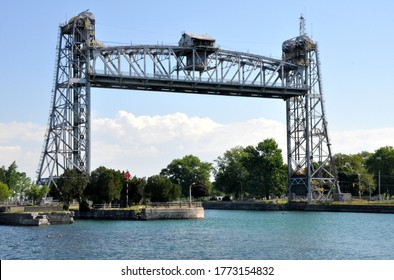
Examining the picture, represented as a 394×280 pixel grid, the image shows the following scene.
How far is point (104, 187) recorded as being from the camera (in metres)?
84.9

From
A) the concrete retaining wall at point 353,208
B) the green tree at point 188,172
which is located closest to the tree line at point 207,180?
the green tree at point 188,172

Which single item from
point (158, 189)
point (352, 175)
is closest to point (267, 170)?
point (352, 175)

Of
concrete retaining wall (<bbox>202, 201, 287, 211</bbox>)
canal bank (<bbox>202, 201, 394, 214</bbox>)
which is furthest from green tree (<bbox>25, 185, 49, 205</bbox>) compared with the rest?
concrete retaining wall (<bbox>202, 201, 287, 211</bbox>)

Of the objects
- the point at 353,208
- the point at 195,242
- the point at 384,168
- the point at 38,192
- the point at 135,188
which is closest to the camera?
the point at 195,242

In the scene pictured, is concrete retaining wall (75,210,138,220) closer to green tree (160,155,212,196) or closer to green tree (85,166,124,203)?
green tree (85,166,124,203)

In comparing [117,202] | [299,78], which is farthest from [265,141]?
[117,202]

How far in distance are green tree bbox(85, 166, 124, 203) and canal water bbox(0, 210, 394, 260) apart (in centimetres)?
1593

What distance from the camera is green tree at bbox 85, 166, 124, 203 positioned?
8500cm

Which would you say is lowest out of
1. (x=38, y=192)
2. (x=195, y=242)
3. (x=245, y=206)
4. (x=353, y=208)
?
(x=195, y=242)

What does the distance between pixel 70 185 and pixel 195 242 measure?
3890cm

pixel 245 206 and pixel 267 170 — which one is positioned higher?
pixel 267 170

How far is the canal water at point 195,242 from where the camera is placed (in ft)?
140

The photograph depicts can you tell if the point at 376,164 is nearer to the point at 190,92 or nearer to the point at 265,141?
the point at 265,141

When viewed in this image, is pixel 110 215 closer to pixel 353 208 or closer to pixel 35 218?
pixel 35 218
